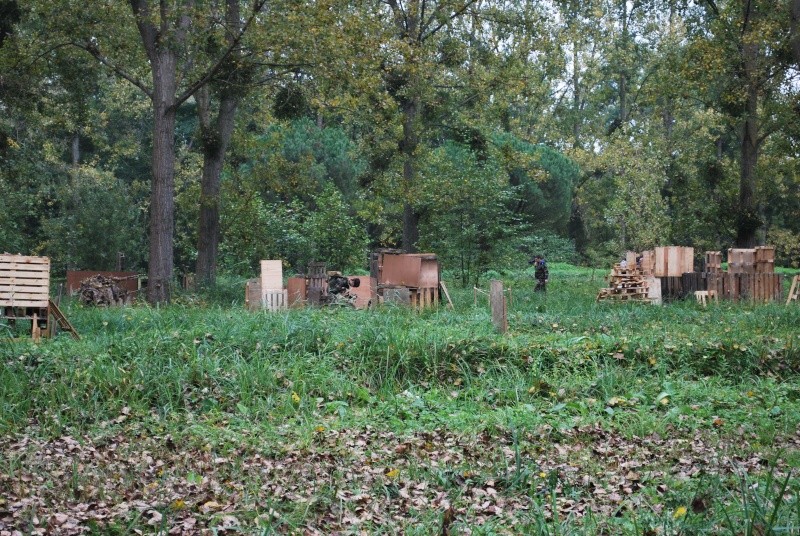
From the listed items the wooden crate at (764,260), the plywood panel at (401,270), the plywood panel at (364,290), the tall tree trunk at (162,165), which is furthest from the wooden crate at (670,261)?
the tall tree trunk at (162,165)

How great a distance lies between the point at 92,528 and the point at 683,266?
19.9 m

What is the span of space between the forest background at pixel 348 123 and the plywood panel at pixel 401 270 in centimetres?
432

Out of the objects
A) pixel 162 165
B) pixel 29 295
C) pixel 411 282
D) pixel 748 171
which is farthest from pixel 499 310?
pixel 748 171

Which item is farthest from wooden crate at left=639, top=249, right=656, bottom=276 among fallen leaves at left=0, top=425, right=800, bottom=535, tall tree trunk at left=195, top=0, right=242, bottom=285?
fallen leaves at left=0, top=425, right=800, bottom=535

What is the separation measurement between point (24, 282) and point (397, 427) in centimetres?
771

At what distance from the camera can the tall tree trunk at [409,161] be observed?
97.2 feet

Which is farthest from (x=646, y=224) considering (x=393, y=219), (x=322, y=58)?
(x=322, y=58)

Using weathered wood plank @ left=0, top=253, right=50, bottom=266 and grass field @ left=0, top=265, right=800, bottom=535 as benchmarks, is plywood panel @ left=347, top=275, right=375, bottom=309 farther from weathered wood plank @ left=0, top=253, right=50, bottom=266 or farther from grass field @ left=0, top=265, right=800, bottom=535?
weathered wood plank @ left=0, top=253, right=50, bottom=266

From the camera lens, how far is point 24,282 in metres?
14.1

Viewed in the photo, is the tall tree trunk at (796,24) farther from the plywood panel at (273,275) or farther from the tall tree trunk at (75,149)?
the tall tree trunk at (75,149)

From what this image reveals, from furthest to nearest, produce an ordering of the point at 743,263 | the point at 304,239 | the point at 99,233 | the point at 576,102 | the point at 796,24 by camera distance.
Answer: the point at 576,102 → the point at 304,239 → the point at 99,233 → the point at 743,263 → the point at 796,24

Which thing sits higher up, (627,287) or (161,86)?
(161,86)

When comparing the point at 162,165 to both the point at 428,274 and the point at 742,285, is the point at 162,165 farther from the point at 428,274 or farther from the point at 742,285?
the point at 742,285

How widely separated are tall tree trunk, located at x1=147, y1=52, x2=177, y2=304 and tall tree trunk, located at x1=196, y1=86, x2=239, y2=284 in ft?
11.7
